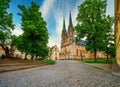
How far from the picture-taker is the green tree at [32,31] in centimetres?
2319

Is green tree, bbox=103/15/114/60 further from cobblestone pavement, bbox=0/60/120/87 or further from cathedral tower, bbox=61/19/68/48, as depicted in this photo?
cathedral tower, bbox=61/19/68/48

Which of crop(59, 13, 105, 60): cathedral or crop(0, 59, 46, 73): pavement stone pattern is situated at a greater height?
crop(59, 13, 105, 60): cathedral

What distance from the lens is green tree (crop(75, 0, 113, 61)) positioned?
2821cm

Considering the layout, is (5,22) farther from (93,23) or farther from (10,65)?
(93,23)

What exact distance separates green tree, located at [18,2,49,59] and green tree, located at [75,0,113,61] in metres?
7.75

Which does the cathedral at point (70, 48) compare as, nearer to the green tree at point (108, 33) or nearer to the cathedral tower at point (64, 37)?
the cathedral tower at point (64, 37)

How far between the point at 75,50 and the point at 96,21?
234 ft

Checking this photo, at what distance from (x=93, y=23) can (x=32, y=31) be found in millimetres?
11791

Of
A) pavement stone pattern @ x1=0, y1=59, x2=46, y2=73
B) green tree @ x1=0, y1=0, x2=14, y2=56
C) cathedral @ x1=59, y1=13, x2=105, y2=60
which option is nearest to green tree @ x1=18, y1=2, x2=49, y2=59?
green tree @ x1=0, y1=0, x2=14, y2=56

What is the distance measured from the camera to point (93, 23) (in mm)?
29797

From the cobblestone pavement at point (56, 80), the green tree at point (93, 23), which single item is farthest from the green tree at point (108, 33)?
the cobblestone pavement at point (56, 80)

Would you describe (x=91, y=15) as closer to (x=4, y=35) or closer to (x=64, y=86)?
(x=4, y=35)

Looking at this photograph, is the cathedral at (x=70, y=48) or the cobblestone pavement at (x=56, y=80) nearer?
the cobblestone pavement at (x=56, y=80)

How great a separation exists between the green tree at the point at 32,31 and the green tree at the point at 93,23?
25.4ft
